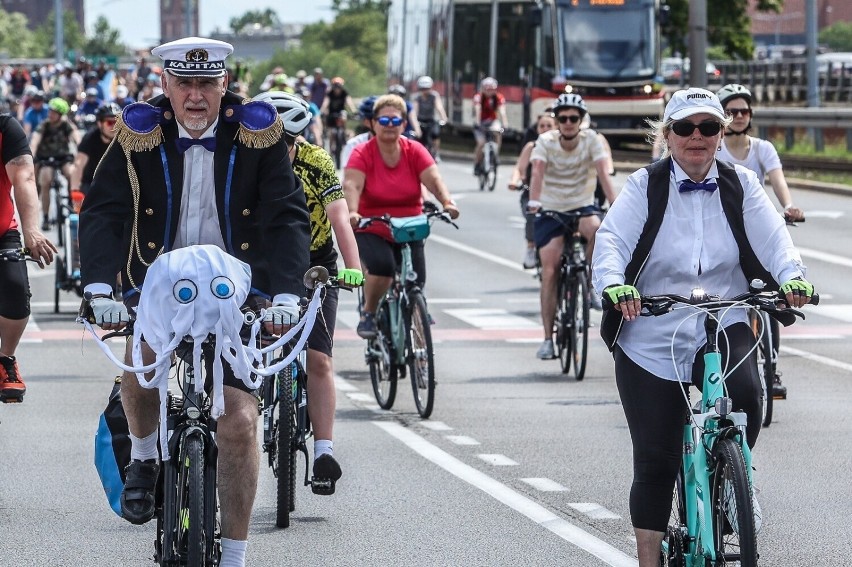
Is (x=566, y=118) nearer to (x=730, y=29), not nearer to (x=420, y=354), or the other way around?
(x=420, y=354)

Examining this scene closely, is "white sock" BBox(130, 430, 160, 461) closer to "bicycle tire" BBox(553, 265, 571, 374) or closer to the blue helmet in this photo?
the blue helmet

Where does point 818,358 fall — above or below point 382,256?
below

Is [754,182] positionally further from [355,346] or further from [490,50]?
[490,50]

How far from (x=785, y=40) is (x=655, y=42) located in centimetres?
12575

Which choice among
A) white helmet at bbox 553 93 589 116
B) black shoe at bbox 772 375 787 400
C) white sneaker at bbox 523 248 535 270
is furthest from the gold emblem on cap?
white sneaker at bbox 523 248 535 270

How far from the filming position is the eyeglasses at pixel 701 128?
249 inches

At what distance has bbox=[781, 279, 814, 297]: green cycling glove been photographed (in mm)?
6145

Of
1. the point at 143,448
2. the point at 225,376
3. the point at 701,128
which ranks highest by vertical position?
the point at 701,128

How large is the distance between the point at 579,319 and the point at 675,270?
7318 mm

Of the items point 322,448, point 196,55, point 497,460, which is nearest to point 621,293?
point 196,55

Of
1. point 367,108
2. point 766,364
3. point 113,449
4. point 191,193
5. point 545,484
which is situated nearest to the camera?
point 191,193

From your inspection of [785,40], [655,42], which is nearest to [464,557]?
[655,42]

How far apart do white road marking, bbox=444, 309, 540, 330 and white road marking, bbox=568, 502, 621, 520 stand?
8.16m

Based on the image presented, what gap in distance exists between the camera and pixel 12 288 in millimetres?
9312
